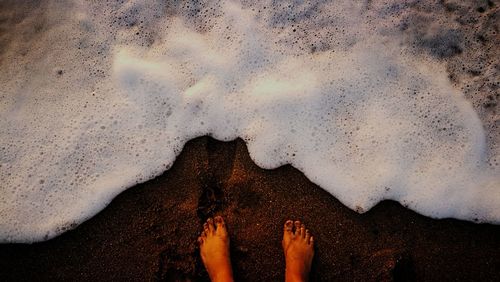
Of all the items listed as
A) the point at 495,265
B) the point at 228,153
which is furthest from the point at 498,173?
the point at 228,153

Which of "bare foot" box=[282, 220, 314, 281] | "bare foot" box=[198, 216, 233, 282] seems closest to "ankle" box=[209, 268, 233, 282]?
"bare foot" box=[198, 216, 233, 282]

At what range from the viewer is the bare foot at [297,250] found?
2105mm

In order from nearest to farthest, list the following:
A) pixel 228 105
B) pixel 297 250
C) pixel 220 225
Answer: pixel 297 250 → pixel 220 225 → pixel 228 105

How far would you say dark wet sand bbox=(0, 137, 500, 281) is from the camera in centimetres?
212

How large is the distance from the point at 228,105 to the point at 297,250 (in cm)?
105

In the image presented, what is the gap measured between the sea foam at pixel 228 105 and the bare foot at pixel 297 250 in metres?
0.33

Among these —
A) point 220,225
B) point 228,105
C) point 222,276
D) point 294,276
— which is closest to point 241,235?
point 220,225

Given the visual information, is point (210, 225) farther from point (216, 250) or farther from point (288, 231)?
point (288, 231)

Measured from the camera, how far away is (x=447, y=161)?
2246 mm

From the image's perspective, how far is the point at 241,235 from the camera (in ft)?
7.24

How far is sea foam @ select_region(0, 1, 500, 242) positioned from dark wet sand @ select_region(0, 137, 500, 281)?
9cm

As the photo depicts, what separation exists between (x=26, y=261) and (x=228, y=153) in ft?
4.77

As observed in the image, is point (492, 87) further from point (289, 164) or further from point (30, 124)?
point (30, 124)

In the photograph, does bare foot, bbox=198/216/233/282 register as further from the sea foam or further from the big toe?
the sea foam
